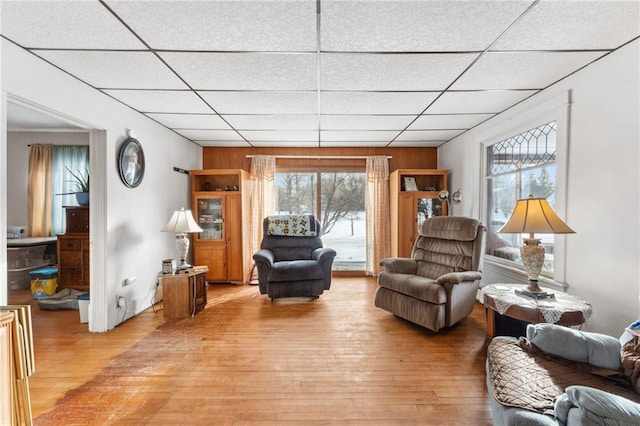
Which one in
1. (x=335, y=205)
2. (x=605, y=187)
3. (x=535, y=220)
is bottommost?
(x=535, y=220)

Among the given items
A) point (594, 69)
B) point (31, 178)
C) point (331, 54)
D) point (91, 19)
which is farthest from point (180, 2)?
point (31, 178)

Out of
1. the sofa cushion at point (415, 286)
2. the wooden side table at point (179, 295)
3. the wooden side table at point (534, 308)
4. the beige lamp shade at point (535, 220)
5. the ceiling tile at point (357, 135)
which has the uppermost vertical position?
the ceiling tile at point (357, 135)

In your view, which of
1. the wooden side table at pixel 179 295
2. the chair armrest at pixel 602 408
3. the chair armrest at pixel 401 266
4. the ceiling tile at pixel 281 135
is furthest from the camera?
the ceiling tile at pixel 281 135

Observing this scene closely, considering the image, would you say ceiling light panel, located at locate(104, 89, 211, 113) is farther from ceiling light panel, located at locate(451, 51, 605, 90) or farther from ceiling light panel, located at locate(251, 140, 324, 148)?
ceiling light panel, located at locate(451, 51, 605, 90)

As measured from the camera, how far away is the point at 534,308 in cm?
192

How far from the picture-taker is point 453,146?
4508 millimetres

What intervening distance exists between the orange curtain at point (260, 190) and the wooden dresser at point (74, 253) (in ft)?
7.62

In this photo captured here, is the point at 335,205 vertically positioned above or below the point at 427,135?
below

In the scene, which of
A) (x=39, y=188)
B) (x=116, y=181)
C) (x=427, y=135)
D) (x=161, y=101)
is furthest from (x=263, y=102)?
(x=39, y=188)

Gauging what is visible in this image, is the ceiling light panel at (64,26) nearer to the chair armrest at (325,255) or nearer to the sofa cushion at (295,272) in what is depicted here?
the sofa cushion at (295,272)

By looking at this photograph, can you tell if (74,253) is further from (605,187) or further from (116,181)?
(605,187)

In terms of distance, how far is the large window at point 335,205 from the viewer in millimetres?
5074

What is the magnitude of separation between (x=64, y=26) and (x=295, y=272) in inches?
118

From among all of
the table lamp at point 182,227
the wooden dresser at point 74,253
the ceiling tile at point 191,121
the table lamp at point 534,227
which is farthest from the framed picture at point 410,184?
the wooden dresser at point 74,253
